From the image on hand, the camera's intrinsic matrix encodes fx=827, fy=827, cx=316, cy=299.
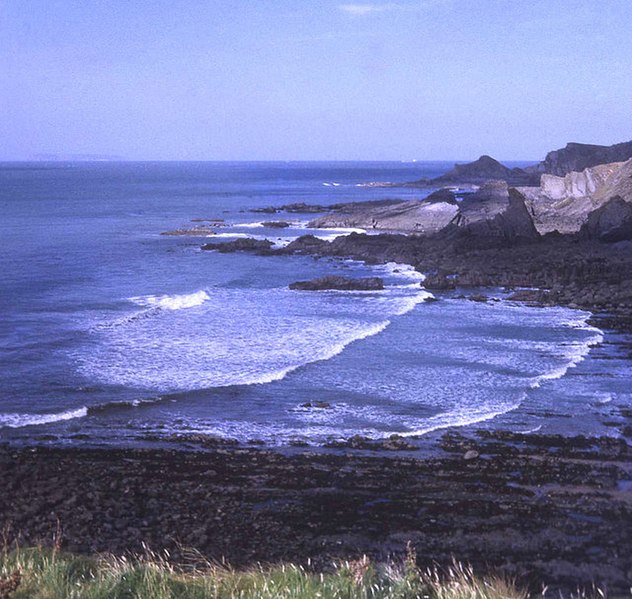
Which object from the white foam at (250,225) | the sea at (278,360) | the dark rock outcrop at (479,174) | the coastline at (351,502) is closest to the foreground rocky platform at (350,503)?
the coastline at (351,502)

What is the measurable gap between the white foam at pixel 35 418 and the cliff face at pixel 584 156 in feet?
312

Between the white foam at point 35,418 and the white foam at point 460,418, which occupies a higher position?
the white foam at point 460,418

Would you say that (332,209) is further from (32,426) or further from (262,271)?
(32,426)

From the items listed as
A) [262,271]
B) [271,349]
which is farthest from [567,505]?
[262,271]

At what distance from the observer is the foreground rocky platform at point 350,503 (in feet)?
42.3

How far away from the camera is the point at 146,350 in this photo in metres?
26.6

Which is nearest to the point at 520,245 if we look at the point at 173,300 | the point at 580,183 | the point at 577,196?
the point at 173,300

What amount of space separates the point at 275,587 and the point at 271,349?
19.9 m

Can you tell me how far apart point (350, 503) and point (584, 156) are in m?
103

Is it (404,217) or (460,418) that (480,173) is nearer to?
(404,217)

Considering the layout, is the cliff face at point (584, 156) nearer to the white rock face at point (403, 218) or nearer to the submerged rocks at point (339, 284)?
the white rock face at point (403, 218)

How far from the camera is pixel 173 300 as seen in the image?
36.6 m

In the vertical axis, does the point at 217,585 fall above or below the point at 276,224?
below

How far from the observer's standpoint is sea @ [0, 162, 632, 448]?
1953 centimetres
